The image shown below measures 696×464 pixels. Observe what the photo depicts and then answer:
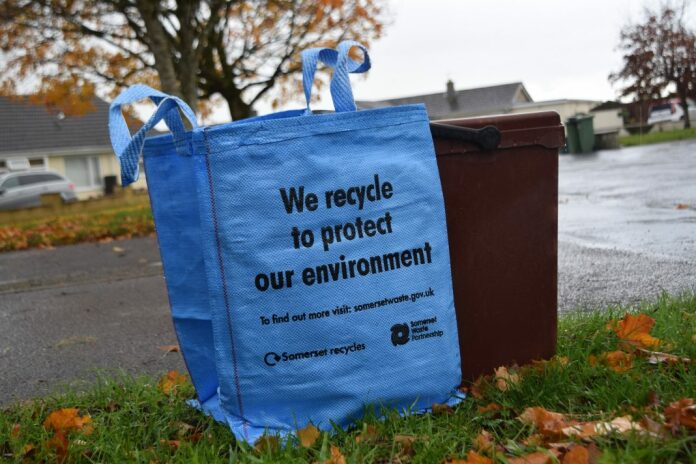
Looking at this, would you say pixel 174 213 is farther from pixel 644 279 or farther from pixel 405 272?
pixel 644 279

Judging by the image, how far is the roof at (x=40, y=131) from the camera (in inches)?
1533

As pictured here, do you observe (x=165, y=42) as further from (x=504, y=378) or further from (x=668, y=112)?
(x=668, y=112)

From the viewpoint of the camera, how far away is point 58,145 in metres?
39.8

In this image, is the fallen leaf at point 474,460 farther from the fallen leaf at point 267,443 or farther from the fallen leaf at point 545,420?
the fallen leaf at point 267,443

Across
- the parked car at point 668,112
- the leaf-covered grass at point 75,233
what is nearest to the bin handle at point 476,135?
the leaf-covered grass at point 75,233

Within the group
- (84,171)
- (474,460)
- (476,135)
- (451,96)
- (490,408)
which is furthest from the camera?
(451,96)

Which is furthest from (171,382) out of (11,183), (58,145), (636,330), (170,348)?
(58,145)

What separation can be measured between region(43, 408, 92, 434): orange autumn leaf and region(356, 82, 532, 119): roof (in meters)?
58.9

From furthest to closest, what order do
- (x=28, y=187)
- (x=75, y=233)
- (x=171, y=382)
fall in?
1. (x=28, y=187)
2. (x=75, y=233)
3. (x=171, y=382)

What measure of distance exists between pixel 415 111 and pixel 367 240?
1.51 feet

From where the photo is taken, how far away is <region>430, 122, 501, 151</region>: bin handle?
2.64m

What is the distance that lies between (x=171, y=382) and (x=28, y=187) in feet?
88.9

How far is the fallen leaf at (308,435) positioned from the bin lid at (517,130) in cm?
105

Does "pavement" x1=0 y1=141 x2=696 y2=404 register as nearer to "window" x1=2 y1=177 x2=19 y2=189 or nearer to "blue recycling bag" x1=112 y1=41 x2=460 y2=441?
"blue recycling bag" x1=112 y1=41 x2=460 y2=441
